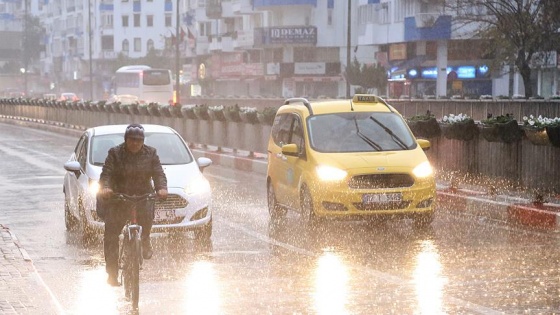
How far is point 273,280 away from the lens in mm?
11641

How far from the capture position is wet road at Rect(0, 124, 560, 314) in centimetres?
1018

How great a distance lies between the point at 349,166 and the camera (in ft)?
52.2

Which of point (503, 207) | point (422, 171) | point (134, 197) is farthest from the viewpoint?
point (503, 207)

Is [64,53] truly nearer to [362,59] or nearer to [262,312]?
[362,59]

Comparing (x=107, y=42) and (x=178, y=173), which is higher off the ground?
(x=107, y=42)

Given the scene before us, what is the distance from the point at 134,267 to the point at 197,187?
16.4 feet

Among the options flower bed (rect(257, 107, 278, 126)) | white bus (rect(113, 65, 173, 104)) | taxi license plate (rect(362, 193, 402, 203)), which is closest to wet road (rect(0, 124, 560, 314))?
taxi license plate (rect(362, 193, 402, 203))

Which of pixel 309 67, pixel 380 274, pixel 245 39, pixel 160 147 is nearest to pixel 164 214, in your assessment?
pixel 160 147

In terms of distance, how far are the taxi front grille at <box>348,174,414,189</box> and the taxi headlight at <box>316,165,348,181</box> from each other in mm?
135

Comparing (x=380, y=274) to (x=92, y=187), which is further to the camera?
(x=92, y=187)

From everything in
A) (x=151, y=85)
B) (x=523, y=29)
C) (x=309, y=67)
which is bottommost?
(x=151, y=85)

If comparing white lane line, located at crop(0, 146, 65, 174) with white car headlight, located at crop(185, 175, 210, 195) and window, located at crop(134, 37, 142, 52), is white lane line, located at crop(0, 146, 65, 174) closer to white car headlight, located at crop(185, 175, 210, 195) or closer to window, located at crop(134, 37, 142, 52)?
white car headlight, located at crop(185, 175, 210, 195)

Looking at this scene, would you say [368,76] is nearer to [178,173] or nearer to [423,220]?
[423,220]

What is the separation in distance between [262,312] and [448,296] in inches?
62.9
